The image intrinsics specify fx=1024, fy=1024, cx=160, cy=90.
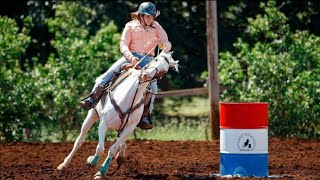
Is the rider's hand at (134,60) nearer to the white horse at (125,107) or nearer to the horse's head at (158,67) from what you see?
the white horse at (125,107)

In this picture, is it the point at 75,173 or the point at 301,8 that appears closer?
the point at 75,173

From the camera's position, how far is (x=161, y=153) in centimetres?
1631

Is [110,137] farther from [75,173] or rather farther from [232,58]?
[75,173]

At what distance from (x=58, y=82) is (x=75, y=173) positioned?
6535mm

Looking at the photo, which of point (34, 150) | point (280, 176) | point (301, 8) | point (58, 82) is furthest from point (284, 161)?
point (301, 8)

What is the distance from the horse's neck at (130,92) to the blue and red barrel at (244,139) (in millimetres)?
1013

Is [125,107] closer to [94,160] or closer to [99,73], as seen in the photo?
[94,160]

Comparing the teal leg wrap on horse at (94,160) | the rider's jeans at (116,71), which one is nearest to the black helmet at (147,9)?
the rider's jeans at (116,71)

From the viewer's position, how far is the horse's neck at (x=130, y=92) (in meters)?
12.5

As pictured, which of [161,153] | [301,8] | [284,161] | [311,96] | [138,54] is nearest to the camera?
[138,54]

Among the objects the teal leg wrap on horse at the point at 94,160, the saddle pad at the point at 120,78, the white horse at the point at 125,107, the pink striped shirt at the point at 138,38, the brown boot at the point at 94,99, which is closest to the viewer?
the white horse at the point at 125,107

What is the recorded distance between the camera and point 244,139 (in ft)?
40.7

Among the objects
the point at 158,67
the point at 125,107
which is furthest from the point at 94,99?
the point at 158,67

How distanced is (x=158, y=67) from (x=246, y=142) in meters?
1.41
